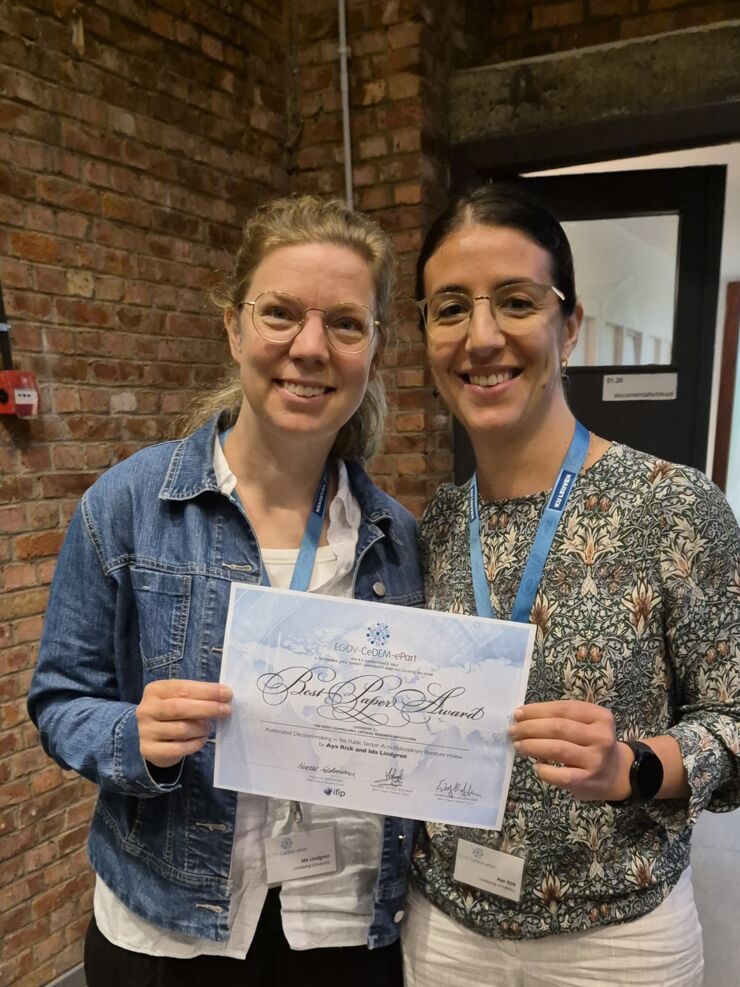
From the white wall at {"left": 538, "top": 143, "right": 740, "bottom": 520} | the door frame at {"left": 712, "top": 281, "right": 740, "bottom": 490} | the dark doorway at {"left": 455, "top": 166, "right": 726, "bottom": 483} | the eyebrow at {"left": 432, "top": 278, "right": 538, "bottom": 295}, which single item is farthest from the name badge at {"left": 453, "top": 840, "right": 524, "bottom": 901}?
the door frame at {"left": 712, "top": 281, "right": 740, "bottom": 490}

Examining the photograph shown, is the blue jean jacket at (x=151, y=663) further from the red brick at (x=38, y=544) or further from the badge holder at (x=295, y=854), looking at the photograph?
the red brick at (x=38, y=544)

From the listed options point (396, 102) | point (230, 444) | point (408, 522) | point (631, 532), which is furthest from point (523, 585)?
point (396, 102)

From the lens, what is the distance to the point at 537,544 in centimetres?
108

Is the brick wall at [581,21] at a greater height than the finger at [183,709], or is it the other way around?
the brick wall at [581,21]

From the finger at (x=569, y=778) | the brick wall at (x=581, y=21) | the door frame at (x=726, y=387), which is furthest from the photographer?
the door frame at (x=726, y=387)

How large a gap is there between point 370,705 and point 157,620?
356 mm

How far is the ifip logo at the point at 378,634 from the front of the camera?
95 centimetres

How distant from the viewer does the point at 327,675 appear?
0.96m

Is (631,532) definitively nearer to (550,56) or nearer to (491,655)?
(491,655)

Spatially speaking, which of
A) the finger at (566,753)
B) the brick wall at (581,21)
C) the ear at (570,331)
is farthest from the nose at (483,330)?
the brick wall at (581,21)

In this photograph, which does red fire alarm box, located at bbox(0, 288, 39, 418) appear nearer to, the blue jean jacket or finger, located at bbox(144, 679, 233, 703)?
the blue jean jacket

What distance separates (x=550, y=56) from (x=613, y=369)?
125 centimetres

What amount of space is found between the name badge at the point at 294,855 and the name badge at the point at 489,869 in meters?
0.21

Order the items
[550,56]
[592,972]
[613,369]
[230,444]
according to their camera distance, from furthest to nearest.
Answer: [613,369], [550,56], [230,444], [592,972]
